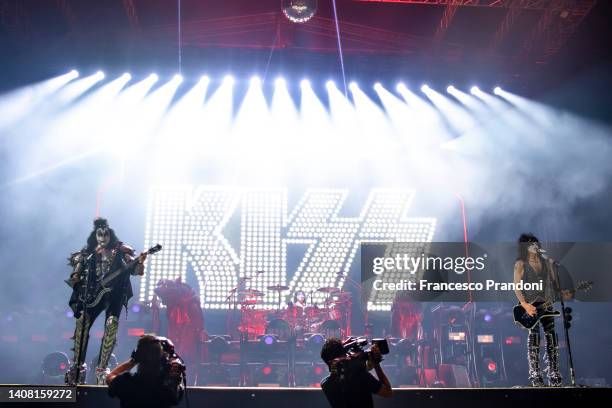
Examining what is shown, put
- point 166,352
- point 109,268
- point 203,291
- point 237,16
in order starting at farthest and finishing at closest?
point 203,291, point 237,16, point 109,268, point 166,352

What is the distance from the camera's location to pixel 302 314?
33.4ft

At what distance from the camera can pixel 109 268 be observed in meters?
5.63

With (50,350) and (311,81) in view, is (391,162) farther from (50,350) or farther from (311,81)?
(50,350)

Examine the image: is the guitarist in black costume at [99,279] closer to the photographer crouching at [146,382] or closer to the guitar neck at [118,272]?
the guitar neck at [118,272]

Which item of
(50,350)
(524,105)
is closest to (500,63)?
(524,105)

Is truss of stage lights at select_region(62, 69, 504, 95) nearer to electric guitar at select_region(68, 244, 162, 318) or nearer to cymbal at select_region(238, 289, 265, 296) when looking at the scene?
cymbal at select_region(238, 289, 265, 296)

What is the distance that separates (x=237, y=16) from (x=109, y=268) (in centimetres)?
586

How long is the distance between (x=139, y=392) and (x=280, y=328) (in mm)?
6116

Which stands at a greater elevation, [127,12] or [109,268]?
[127,12]

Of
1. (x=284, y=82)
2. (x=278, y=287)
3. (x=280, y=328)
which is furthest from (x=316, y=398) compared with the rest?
(x=284, y=82)

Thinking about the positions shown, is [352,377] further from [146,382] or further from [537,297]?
[537,297]

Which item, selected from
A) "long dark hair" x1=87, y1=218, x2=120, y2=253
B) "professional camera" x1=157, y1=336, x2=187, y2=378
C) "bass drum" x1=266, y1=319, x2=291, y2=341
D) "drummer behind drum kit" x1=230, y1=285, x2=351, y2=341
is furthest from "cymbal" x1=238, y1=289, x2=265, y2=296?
"professional camera" x1=157, y1=336, x2=187, y2=378

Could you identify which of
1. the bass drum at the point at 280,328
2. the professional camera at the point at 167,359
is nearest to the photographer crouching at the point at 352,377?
the professional camera at the point at 167,359

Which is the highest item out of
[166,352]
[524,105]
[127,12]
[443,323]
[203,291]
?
[127,12]
